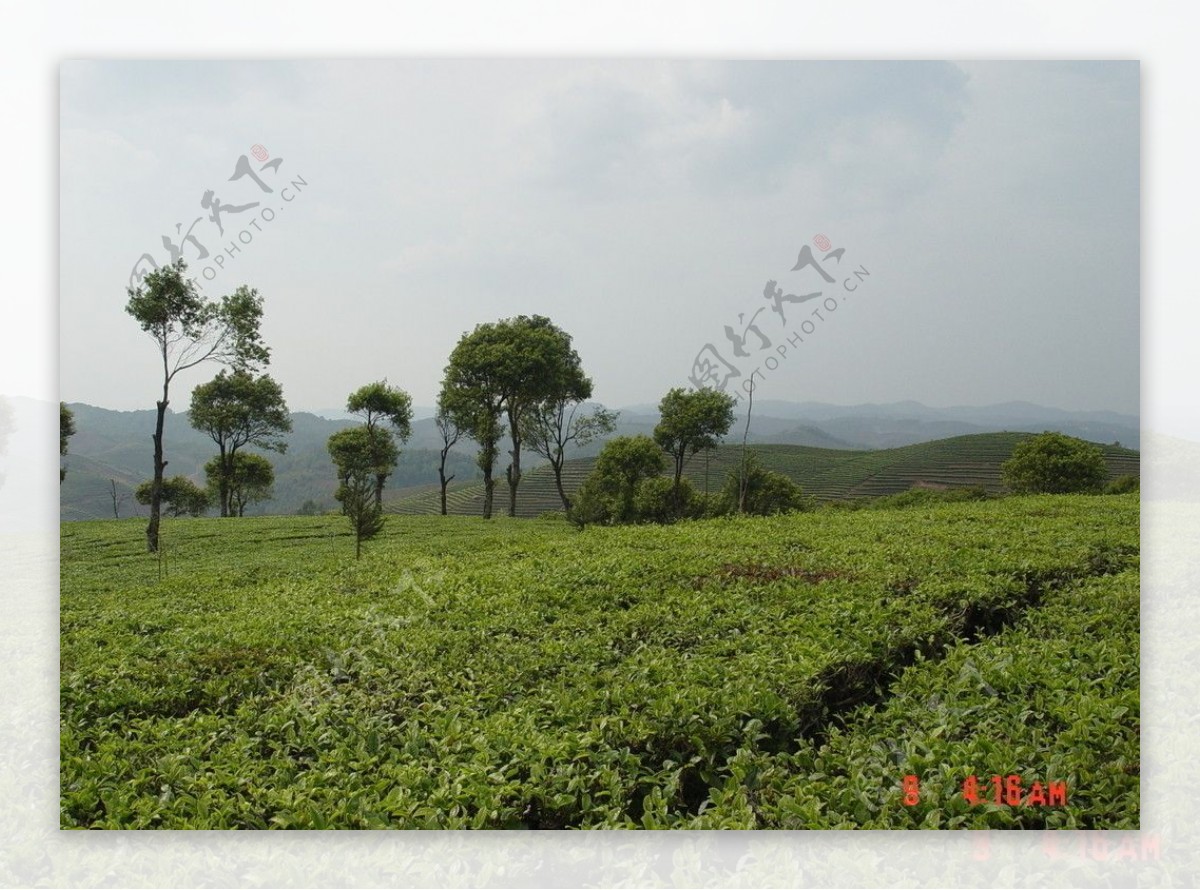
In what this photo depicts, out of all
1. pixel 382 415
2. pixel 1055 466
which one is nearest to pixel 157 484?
pixel 382 415

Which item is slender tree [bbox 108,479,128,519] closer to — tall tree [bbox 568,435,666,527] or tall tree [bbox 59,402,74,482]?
tall tree [bbox 59,402,74,482]

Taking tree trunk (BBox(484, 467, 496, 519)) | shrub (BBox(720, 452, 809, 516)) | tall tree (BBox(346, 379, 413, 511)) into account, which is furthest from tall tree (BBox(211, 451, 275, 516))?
shrub (BBox(720, 452, 809, 516))

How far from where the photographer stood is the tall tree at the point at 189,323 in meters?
4.19

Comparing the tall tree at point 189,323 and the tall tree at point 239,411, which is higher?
the tall tree at point 189,323

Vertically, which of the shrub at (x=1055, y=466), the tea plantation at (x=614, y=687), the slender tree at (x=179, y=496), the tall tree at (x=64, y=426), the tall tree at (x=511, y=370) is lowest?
the tea plantation at (x=614, y=687)

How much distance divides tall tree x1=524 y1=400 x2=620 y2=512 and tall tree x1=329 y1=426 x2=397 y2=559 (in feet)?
3.22

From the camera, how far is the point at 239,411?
15.1ft

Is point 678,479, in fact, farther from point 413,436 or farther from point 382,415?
point 382,415

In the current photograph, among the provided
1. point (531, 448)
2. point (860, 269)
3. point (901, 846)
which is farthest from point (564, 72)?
point (901, 846)

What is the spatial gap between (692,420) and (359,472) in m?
2.22

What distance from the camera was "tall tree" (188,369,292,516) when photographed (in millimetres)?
4496

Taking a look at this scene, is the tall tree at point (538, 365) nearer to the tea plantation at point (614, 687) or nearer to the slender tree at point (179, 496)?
the tea plantation at point (614, 687)

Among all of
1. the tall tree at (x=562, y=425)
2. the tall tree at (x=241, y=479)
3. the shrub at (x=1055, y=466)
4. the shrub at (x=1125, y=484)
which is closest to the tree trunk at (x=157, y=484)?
the tall tree at (x=241, y=479)

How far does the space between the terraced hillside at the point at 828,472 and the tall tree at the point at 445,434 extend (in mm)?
104
